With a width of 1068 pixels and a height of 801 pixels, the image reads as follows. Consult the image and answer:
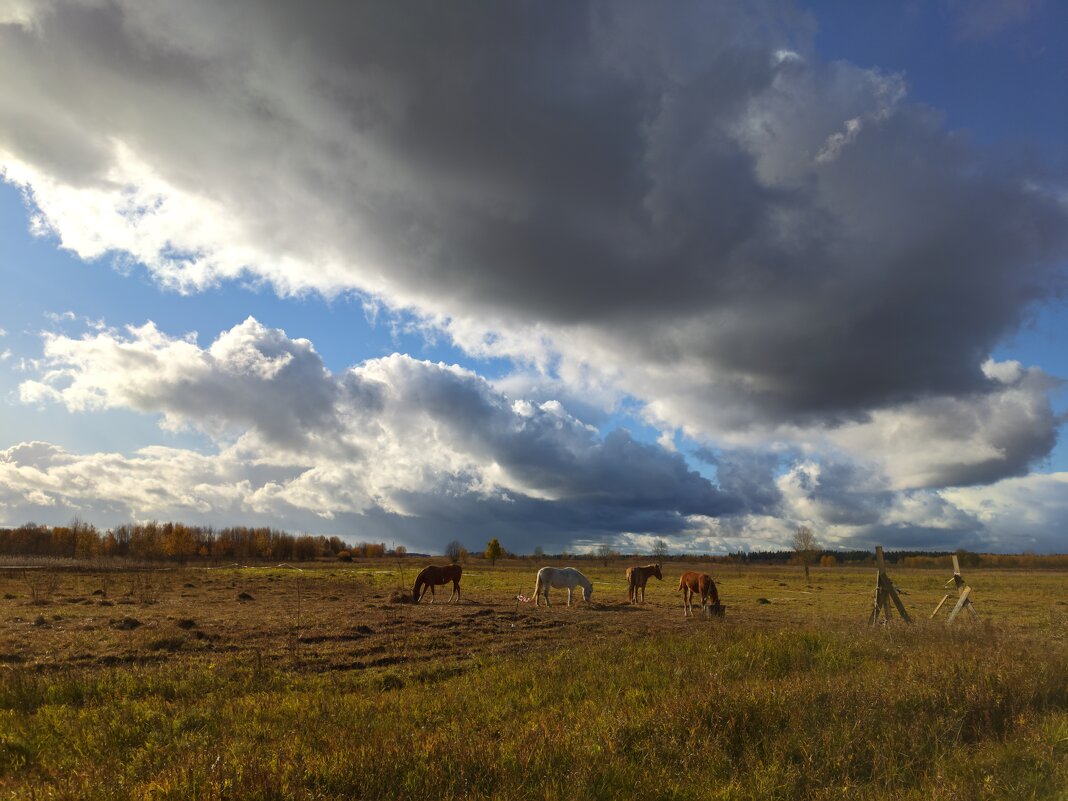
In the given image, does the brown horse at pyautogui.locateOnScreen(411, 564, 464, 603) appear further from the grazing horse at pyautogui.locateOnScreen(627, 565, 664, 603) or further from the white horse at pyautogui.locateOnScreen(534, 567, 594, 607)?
the grazing horse at pyautogui.locateOnScreen(627, 565, 664, 603)

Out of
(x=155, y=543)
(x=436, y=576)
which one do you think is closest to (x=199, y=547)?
(x=155, y=543)

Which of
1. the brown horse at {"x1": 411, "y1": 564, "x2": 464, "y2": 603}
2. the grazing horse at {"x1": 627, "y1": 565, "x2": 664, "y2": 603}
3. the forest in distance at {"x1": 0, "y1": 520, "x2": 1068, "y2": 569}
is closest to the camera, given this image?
the brown horse at {"x1": 411, "y1": 564, "x2": 464, "y2": 603}

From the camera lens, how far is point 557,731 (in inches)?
333

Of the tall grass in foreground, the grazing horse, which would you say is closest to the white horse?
the grazing horse

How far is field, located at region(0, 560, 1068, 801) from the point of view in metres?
7.09

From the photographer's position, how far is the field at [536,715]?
709cm

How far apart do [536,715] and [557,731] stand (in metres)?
1.51

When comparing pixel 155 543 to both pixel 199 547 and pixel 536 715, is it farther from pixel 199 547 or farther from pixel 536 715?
pixel 536 715

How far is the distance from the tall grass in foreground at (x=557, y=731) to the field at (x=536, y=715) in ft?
0.13

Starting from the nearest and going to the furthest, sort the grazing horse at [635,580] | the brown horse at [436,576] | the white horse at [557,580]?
1. the white horse at [557,580]
2. the brown horse at [436,576]
3. the grazing horse at [635,580]

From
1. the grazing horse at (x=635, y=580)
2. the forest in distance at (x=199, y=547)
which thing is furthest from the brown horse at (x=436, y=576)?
the forest in distance at (x=199, y=547)

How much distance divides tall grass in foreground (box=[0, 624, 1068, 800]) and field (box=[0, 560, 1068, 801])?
0.04m

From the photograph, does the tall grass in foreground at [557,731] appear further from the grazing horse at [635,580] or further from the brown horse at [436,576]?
the grazing horse at [635,580]

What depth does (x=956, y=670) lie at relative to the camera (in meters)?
11.2
